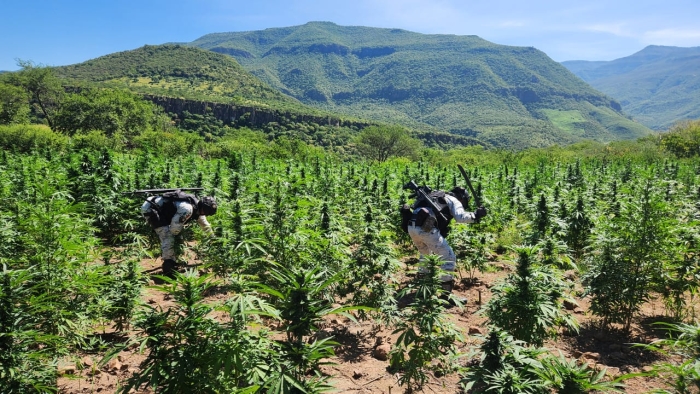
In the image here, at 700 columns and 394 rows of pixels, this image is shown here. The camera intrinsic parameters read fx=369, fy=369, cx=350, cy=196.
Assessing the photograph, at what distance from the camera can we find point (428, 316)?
3.54 m

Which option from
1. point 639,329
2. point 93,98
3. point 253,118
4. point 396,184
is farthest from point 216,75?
point 639,329

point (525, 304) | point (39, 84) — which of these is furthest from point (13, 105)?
point (525, 304)

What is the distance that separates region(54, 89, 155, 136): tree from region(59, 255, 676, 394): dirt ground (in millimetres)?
52526

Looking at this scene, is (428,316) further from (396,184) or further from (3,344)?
(396,184)

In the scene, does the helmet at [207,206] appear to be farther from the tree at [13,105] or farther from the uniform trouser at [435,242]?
the tree at [13,105]

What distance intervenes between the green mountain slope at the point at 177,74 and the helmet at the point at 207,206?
10283cm

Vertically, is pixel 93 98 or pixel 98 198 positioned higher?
pixel 93 98

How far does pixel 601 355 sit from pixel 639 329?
47.0 inches

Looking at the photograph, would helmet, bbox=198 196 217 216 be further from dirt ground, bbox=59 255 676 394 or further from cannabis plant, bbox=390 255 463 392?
cannabis plant, bbox=390 255 463 392

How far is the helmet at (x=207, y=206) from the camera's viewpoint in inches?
270

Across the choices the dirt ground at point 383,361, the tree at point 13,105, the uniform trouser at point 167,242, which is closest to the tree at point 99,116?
the tree at point 13,105

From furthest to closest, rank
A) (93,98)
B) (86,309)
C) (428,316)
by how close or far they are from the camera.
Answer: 1. (93,98)
2. (86,309)
3. (428,316)

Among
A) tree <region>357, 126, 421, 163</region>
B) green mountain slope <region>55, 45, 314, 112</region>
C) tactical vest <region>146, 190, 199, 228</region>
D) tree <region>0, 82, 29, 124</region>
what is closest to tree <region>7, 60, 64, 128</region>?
tree <region>0, 82, 29, 124</region>

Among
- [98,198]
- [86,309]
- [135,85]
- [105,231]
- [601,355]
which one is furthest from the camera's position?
[135,85]
